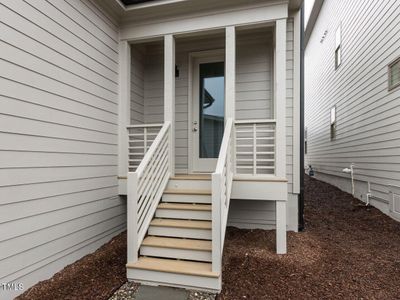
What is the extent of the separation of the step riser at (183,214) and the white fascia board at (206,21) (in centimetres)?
253

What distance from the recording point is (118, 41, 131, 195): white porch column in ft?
13.5

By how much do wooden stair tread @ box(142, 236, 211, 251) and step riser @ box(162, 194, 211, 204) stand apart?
1.84ft

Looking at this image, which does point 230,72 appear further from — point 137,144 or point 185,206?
point 137,144

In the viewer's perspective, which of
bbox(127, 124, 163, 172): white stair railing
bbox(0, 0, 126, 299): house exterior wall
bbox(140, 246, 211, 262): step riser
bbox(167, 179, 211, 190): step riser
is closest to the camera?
bbox(0, 0, 126, 299): house exterior wall

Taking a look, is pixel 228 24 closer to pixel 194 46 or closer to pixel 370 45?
pixel 194 46

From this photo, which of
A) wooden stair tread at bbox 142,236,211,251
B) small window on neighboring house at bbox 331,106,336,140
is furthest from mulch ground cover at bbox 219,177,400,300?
small window on neighboring house at bbox 331,106,336,140

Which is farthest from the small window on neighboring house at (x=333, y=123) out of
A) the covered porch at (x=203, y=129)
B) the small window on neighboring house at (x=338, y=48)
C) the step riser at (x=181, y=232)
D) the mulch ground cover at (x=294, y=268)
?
the step riser at (x=181, y=232)

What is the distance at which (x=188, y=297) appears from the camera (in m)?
2.50

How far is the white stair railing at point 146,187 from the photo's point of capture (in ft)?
9.28

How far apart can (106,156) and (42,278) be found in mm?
1655

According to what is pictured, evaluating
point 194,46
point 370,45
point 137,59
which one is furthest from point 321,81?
point 137,59

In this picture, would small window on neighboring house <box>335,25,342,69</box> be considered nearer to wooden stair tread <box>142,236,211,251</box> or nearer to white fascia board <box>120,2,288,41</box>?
white fascia board <box>120,2,288,41</box>

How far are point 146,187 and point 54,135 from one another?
3.75 ft

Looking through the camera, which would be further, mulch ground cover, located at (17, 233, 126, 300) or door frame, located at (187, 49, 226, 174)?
door frame, located at (187, 49, 226, 174)
